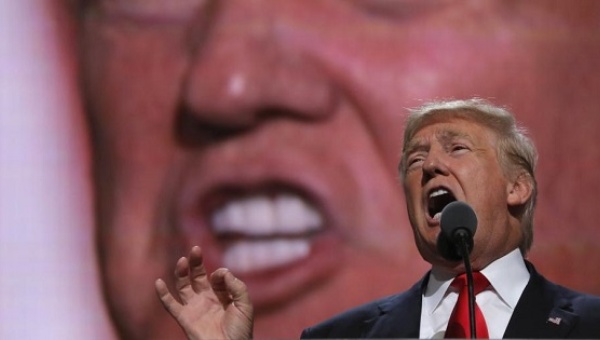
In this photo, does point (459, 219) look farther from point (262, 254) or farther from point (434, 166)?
point (262, 254)

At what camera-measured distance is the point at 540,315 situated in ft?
5.83

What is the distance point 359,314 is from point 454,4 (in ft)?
2.61

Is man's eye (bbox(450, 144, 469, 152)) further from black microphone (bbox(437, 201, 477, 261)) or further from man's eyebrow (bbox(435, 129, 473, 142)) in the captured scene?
black microphone (bbox(437, 201, 477, 261))

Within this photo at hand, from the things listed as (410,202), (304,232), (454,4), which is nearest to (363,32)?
(454,4)

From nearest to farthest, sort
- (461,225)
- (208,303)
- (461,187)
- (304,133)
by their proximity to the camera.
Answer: (461,225)
(208,303)
(461,187)
(304,133)

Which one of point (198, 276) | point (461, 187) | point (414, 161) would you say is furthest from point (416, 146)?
point (198, 276)

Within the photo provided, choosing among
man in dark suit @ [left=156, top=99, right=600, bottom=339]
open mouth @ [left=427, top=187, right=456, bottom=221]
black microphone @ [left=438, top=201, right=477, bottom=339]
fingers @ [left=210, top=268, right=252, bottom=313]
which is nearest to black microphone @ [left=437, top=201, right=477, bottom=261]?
black microphone @ [left=438, top=201, right=477, bottom=339]

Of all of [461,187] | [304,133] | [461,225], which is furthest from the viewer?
[304,133]

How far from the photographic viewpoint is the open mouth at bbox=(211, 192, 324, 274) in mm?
2369

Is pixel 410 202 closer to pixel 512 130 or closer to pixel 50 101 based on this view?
pixel 512 130

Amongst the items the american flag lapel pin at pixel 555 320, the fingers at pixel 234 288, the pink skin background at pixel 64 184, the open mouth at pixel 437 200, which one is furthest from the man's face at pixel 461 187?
the pink skin background at pixel 64 184

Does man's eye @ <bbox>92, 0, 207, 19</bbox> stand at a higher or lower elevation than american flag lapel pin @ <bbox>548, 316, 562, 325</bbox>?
higher

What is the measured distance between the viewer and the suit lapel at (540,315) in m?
1.76

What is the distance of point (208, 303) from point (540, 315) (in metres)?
0.55
